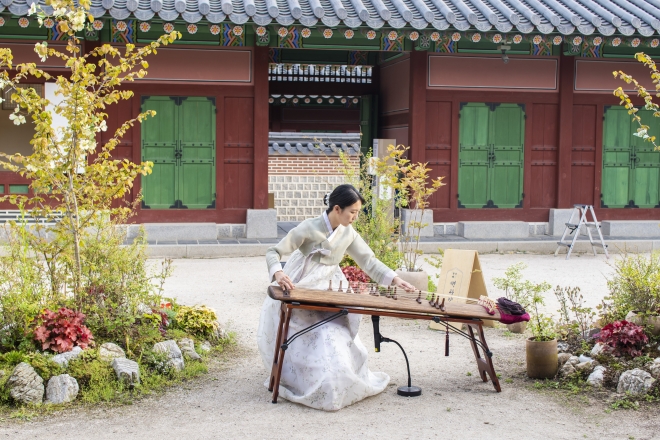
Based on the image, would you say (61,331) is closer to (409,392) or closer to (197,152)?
A: (409,392)

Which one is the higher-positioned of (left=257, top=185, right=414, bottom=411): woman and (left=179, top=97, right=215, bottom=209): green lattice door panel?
(left=179, top=97, right=215, bottom=209): green lattice door panel

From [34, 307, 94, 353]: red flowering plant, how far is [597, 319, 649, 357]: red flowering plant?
355 cm

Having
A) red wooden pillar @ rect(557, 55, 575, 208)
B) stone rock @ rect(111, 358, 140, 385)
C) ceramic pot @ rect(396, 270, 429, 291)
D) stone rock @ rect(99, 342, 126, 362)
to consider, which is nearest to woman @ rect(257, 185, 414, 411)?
stone rock @ rect(111, 358, 140, 385)

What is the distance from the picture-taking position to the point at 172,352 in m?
5.91

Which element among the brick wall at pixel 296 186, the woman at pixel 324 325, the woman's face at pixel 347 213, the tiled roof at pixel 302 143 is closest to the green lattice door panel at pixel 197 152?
the tiled roof at pixel 302 143

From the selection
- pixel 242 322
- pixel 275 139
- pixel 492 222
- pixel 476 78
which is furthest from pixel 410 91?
pixel 242 322

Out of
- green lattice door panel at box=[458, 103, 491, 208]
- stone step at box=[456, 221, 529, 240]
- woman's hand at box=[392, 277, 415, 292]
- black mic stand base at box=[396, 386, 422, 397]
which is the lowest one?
black mic stand base at box=[396, 386, 422, 397]

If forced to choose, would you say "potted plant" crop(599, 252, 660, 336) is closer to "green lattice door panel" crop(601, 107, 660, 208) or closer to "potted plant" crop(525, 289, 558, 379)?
"potted plant" crop(525, 289, 558, 379)

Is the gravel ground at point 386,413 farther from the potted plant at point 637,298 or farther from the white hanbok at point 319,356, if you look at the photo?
the potted plant at point 637,298

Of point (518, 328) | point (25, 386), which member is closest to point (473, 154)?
point (518, 328)

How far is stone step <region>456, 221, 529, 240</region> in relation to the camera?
43.6 feet

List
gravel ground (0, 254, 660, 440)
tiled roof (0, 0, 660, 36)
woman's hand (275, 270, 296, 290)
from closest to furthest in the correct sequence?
gravel ground (0, 254, 660, 440), woman's hand (275, 270, 296, 290), tiled roof (0, 0, 660, 36)

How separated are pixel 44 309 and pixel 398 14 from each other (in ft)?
25.3

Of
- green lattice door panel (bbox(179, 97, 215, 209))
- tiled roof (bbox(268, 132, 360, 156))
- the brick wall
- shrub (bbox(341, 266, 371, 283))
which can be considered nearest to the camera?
shrub (bbox(341, 266, 371, 283))
